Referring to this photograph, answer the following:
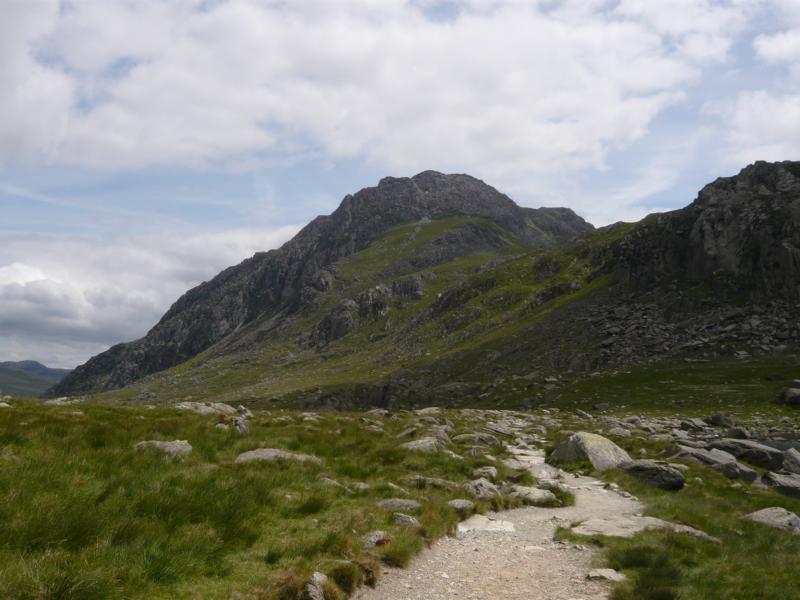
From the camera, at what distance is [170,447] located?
15.0 m

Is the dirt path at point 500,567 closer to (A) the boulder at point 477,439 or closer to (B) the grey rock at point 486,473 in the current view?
(B) the grey rock at point 486,473

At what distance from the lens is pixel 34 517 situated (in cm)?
782

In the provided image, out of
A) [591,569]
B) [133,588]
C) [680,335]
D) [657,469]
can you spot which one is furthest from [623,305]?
[133,588]

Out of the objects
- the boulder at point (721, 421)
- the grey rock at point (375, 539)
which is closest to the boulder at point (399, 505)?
the grey rock at point (375, 539)

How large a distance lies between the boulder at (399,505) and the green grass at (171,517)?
28 cm

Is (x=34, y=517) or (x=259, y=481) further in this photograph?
(x=259, y=481)

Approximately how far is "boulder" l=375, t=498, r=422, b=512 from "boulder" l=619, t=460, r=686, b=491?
12.4 metres

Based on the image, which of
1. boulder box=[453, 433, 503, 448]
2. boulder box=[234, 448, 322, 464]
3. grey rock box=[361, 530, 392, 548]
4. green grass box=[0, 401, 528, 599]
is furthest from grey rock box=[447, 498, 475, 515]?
boulder box=[453, 433, 503, 448]

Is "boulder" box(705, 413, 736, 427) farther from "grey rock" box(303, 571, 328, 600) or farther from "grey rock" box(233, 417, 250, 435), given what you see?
"grey rock" box(303, 571, 328, 600)

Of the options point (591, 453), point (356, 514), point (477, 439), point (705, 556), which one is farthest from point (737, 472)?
point (356, 514)

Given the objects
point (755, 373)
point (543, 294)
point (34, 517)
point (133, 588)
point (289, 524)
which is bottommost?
point (755, 373)

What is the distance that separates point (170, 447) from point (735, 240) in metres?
94.6

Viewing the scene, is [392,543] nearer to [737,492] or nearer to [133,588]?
[133,588]

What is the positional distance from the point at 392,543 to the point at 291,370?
6078 inches
